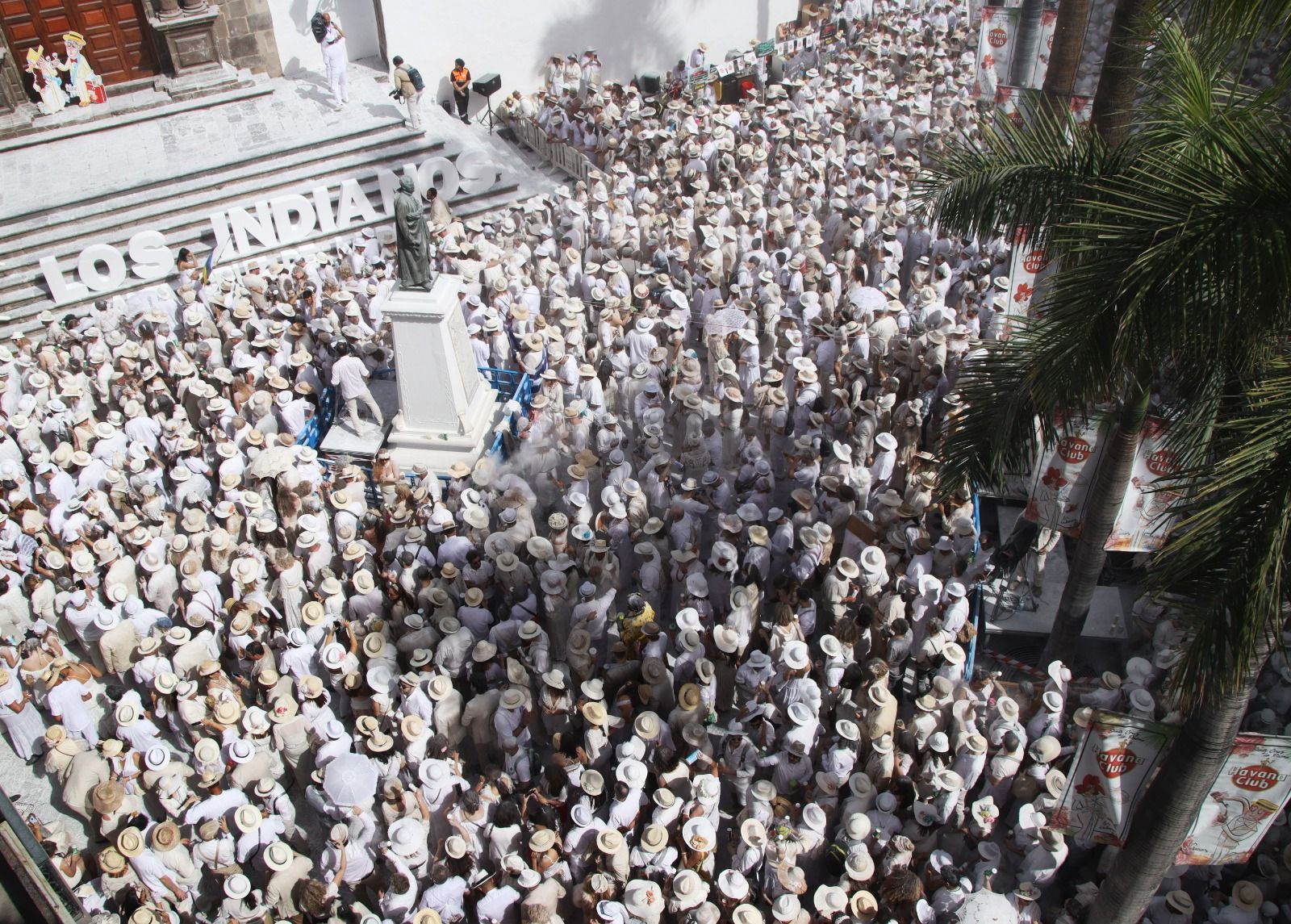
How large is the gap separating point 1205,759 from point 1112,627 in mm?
4269

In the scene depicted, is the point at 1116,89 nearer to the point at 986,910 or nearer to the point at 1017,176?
the point at 1017,176

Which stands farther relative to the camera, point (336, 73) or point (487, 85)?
point (487, 85)

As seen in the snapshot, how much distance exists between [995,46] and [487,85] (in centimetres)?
1055

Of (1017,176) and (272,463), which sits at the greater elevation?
(1017,176)

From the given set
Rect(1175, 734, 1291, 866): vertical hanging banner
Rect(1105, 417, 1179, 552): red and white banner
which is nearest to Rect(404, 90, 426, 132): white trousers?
Rect(1105, 417, 1179, 552): red and white banner

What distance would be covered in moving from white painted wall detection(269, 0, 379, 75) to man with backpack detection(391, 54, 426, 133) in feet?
6.31

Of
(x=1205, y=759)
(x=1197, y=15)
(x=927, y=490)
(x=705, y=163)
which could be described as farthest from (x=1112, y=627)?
(x=705, y=163)

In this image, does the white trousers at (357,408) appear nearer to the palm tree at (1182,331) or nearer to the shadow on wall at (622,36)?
the palm tree at (1182,331)

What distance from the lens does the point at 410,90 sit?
19.5m

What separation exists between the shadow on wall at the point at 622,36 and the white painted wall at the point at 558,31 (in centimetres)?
2

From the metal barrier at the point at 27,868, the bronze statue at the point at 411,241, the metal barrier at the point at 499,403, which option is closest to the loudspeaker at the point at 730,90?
the metal barrier at the point at 499,403

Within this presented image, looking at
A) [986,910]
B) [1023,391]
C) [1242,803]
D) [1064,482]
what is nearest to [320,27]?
[1064,482]

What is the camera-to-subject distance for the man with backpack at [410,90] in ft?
63.9

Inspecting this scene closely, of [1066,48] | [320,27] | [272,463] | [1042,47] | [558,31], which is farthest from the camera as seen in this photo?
[558,31]
